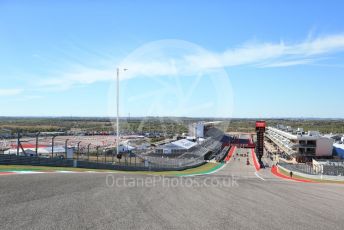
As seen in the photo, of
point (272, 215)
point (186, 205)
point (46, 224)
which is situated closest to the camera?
point (46, 224)

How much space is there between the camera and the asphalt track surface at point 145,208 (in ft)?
23.5

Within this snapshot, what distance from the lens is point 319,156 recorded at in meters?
83.6

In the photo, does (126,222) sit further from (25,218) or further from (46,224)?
(25,218)

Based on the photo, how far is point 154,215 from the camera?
7.96m

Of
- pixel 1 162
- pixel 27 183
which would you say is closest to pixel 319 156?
pixel 1 162

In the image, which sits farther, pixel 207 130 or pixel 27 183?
pixel 207 130

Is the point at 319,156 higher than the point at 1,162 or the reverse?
the reverse

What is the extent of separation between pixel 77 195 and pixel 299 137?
82.3 m

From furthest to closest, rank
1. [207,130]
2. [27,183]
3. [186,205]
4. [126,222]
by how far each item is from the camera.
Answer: [207,130] < [27,183] < [186,205] < [126,222]

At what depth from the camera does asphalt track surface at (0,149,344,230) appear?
7.16 metres

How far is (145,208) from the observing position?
341 inches

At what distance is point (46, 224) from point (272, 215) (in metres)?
5.20

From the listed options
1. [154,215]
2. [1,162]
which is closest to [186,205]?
[154,215]

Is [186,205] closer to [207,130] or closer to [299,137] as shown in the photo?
[299,137]
